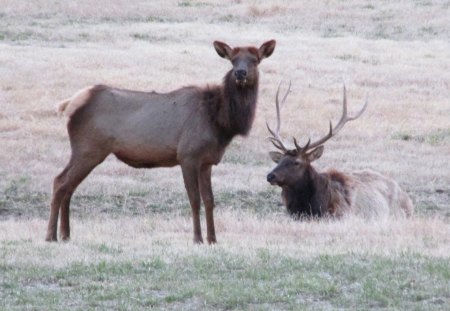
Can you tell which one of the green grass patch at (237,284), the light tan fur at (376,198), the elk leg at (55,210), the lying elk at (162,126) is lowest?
the light tan fur at (376,198)

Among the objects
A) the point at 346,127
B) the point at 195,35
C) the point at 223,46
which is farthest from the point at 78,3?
the point at 223,46

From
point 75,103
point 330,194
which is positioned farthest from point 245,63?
point 330,194

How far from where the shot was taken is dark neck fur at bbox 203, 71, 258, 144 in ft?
39.8

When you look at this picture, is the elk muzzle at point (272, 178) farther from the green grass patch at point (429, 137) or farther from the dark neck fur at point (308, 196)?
the green grass patch at point (429, 137)

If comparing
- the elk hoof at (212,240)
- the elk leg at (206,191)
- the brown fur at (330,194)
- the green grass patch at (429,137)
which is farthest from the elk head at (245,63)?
the green grass patch at (429,137)

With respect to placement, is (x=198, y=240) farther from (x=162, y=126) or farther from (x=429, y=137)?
(x=429, y=137)

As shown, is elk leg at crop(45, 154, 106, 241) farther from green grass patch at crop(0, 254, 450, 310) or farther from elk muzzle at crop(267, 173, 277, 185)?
elk muzzle at crop(267, 173, 277, 185)

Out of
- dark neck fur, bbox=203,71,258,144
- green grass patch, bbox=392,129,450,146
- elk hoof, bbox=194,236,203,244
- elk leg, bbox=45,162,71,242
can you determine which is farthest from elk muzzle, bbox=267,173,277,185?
green grass patch, bbox=392,129,450,146

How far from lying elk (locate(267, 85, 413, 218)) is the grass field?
58cm

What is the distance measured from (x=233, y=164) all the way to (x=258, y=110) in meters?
4.98

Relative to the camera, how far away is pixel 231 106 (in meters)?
12.2

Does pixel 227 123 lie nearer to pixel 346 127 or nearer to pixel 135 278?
pixel 135 278

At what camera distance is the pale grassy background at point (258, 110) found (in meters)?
12.5

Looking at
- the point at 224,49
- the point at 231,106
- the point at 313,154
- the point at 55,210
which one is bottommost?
the point at 313,154
